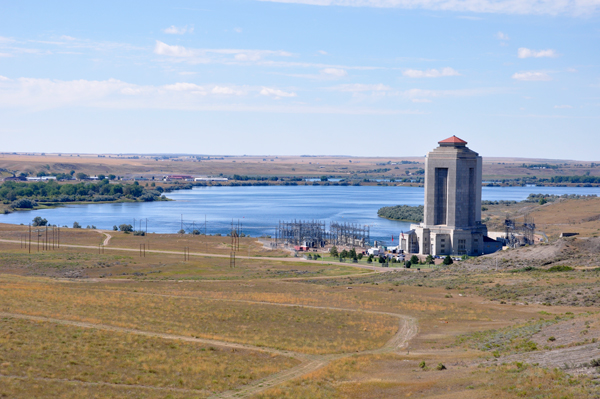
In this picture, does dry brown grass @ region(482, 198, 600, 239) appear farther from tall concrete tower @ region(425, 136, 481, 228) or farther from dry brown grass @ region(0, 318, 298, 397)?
dry brown grass @ region(0, 318, 298, 397)

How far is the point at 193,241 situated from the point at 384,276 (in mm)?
51735

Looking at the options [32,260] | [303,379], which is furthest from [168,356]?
[32,260]

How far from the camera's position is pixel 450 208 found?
9762cm

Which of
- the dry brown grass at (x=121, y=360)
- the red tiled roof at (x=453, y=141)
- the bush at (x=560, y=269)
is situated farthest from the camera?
the red tiled roof at (x=453, y=141)

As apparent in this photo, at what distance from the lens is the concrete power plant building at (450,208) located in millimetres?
95438

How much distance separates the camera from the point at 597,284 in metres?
47.0

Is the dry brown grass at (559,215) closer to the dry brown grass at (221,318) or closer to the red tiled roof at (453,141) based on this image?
the red tiled roof at (453,141)

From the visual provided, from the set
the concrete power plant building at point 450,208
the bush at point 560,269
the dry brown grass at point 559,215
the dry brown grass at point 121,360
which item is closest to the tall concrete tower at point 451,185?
the concrete power plant building at point 450,208

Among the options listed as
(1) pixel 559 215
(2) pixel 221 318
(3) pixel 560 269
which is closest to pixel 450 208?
(3) pixel 560 269

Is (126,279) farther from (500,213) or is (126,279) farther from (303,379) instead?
(500,213)

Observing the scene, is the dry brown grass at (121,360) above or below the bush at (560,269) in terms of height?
above

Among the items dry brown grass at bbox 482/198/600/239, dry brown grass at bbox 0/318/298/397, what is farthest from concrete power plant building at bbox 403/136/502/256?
dry brown grass at bbox 0/318/298/397

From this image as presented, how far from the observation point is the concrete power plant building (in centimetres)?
9544

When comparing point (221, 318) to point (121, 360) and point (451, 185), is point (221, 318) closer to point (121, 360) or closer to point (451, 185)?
point (121, 360)
